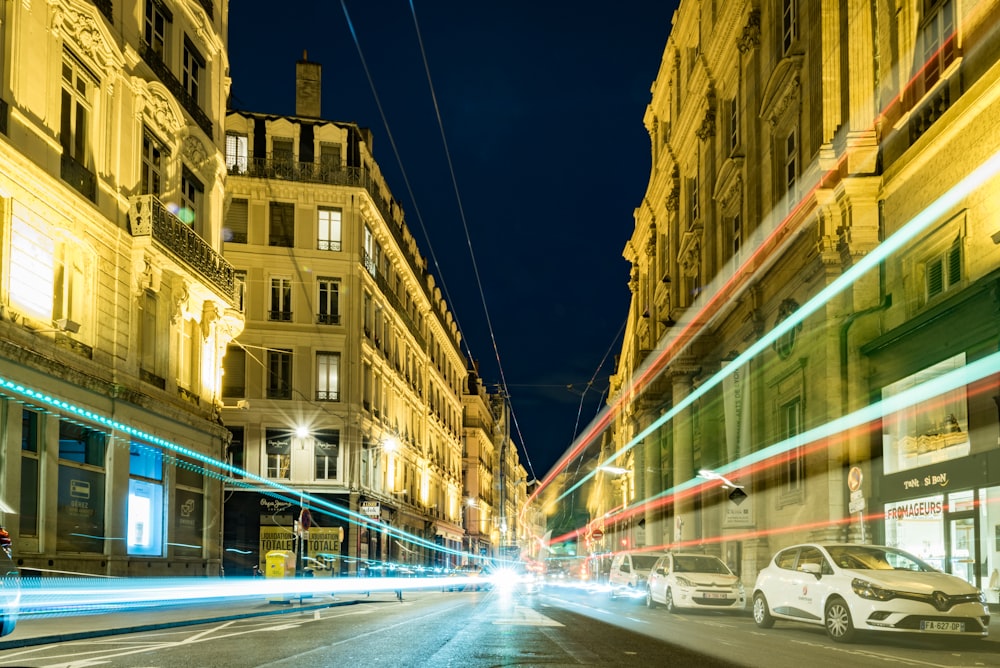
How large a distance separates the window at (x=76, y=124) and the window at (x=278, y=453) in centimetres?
2339

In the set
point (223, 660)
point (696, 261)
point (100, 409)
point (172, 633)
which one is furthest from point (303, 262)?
point (223, 660)

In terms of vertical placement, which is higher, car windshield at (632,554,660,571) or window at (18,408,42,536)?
window at (18,408,42,536)

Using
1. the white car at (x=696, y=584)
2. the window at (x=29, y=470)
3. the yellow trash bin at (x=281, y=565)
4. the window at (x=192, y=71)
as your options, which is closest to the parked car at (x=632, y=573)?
the white car at (x=696, y=584)

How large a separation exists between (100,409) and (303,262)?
2397 centimetres

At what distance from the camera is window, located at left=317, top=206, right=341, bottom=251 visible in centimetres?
4600

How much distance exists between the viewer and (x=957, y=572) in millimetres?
18812

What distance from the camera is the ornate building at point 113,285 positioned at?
18.9 m

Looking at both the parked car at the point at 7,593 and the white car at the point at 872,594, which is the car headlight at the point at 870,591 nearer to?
the white car at the point at 872,594

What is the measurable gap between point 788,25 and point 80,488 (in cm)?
2155

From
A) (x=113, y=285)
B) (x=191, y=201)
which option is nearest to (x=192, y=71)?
(x=191, y=201)

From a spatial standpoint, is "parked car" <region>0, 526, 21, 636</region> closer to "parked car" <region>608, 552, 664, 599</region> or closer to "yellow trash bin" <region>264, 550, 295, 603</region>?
"yellow trash bin" <region>264, 550, 295, 603</region>

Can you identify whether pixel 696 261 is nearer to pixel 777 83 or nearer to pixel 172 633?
pixel 777 83

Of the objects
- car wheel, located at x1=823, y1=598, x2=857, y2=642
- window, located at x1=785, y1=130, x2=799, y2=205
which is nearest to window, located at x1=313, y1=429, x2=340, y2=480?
window, located at x1=785, y1=130, x2=799, y2=205

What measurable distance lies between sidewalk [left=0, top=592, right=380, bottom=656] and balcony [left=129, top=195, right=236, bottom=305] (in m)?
8.20
